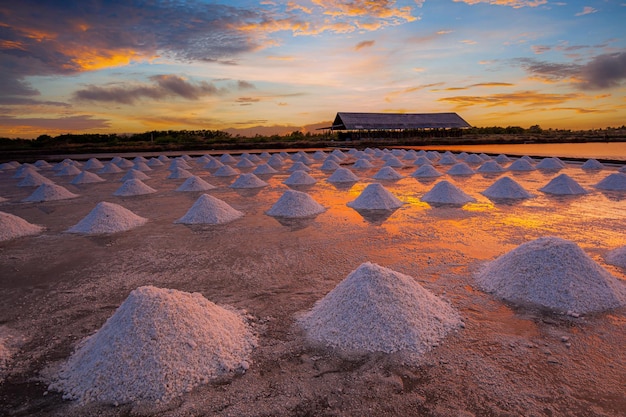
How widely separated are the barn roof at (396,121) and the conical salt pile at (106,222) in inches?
886

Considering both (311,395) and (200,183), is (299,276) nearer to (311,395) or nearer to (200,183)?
(311,395)

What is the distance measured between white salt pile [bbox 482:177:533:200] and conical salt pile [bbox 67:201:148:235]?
6722 mm

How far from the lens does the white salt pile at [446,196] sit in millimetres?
7082

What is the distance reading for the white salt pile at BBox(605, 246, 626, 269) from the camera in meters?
3.68

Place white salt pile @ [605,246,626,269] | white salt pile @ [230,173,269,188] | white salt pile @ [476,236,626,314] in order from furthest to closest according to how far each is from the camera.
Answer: white salt pile @ [230,173,269,188] → white salt pile @ [605,246,626,269] → white salt pile @ [476,236,626,314]

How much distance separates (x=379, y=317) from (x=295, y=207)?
4.09m

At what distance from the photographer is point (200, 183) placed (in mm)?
9492

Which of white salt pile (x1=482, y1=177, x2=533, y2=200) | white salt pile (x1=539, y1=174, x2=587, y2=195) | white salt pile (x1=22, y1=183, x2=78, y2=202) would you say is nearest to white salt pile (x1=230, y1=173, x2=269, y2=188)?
white salt pile (x1=22, y1=183, x2=78, y2=202)

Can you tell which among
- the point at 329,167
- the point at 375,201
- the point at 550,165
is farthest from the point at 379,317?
the point at 550,165

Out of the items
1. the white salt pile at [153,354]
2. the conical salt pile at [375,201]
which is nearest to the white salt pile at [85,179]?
the conical salt pile at [375,201]

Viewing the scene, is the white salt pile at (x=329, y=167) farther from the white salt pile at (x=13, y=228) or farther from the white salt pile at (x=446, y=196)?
the white salt pile at (x=13, y=228)

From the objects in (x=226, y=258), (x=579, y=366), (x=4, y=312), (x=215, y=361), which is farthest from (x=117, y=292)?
(x=579, y=366)

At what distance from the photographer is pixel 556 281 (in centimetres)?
290

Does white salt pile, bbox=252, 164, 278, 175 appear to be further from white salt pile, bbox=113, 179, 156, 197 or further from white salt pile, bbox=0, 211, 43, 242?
white salt pile, bbox=0, 211, 43, 242
